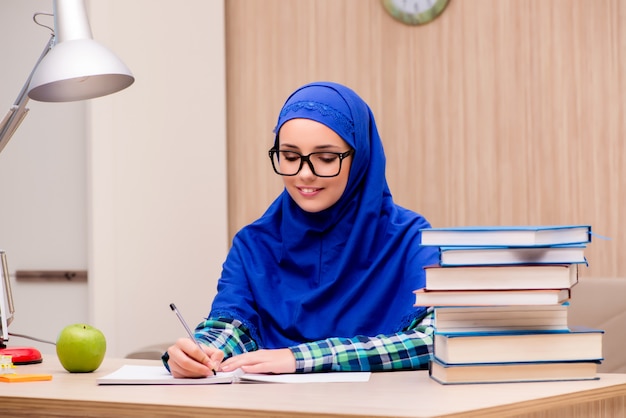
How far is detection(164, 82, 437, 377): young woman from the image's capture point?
2.04 meters

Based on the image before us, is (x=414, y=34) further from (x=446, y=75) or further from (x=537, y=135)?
(x=537, y=135)

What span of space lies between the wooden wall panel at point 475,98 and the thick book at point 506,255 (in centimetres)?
175

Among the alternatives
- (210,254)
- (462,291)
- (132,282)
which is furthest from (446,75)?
(462,291)

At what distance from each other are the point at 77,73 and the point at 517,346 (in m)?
1.00

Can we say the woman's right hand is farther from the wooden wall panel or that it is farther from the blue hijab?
the wooden wall panel

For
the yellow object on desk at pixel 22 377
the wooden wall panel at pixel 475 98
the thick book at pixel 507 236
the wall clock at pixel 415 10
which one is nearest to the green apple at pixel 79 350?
the yellow object on desk at pixel 22 377

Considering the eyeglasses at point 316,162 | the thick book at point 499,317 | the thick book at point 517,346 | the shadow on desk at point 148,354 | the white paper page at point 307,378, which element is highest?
the eyeglasses at point 316,162

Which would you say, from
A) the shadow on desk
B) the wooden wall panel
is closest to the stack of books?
the shadow on desk

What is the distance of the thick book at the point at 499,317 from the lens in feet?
5.00

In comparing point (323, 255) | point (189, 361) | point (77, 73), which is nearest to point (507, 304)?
point (189, 361)

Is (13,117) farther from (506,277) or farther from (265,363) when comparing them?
(506,277)

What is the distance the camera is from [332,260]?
2104 mm

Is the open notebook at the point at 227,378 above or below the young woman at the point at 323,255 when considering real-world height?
below

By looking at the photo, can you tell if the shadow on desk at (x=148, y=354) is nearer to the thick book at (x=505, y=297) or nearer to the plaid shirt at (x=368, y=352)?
the plaid shirt at (x=368, y=352)
